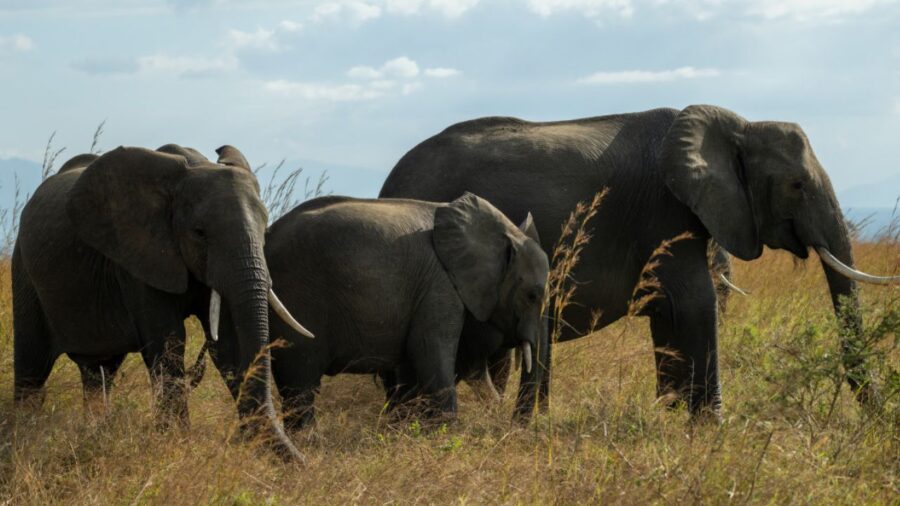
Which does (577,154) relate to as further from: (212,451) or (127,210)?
(212,451)

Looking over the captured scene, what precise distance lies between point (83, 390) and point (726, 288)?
18.4 feet

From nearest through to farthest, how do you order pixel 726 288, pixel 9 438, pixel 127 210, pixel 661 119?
pixel 9 438, pixel 127 210, pixel 661 119, pixel 726 288

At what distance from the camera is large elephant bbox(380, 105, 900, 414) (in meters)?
7.81

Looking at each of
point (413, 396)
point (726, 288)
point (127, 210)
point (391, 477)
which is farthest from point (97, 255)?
point (726, 288)

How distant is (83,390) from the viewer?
7.71 meters

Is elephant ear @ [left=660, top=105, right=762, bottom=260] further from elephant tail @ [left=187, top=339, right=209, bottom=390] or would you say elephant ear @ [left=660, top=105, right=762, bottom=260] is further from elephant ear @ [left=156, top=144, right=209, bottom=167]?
elephant tail @ [left=187, top=339, right=209, bottom=390]

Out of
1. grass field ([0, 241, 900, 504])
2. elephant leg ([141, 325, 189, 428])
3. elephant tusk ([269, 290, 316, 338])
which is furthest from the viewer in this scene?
elephant tusk ([269, 290, 316, 338])

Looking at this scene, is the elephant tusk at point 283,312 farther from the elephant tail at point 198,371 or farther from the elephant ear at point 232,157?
the elephant ear at point 232,157

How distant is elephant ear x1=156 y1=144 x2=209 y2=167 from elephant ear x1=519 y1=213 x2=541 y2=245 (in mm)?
1736

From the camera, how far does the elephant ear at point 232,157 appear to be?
23.8 feet

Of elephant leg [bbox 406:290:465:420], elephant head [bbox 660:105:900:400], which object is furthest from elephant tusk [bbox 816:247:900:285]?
elephant leg [bbox 406:290:465:420]

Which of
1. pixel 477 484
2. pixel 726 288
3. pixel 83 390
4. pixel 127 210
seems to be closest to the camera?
pixel 477 484

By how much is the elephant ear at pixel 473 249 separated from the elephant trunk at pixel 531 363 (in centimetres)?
25

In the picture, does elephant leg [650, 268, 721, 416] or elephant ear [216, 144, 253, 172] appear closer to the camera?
elephant ear [216, 144, 253, 172]
